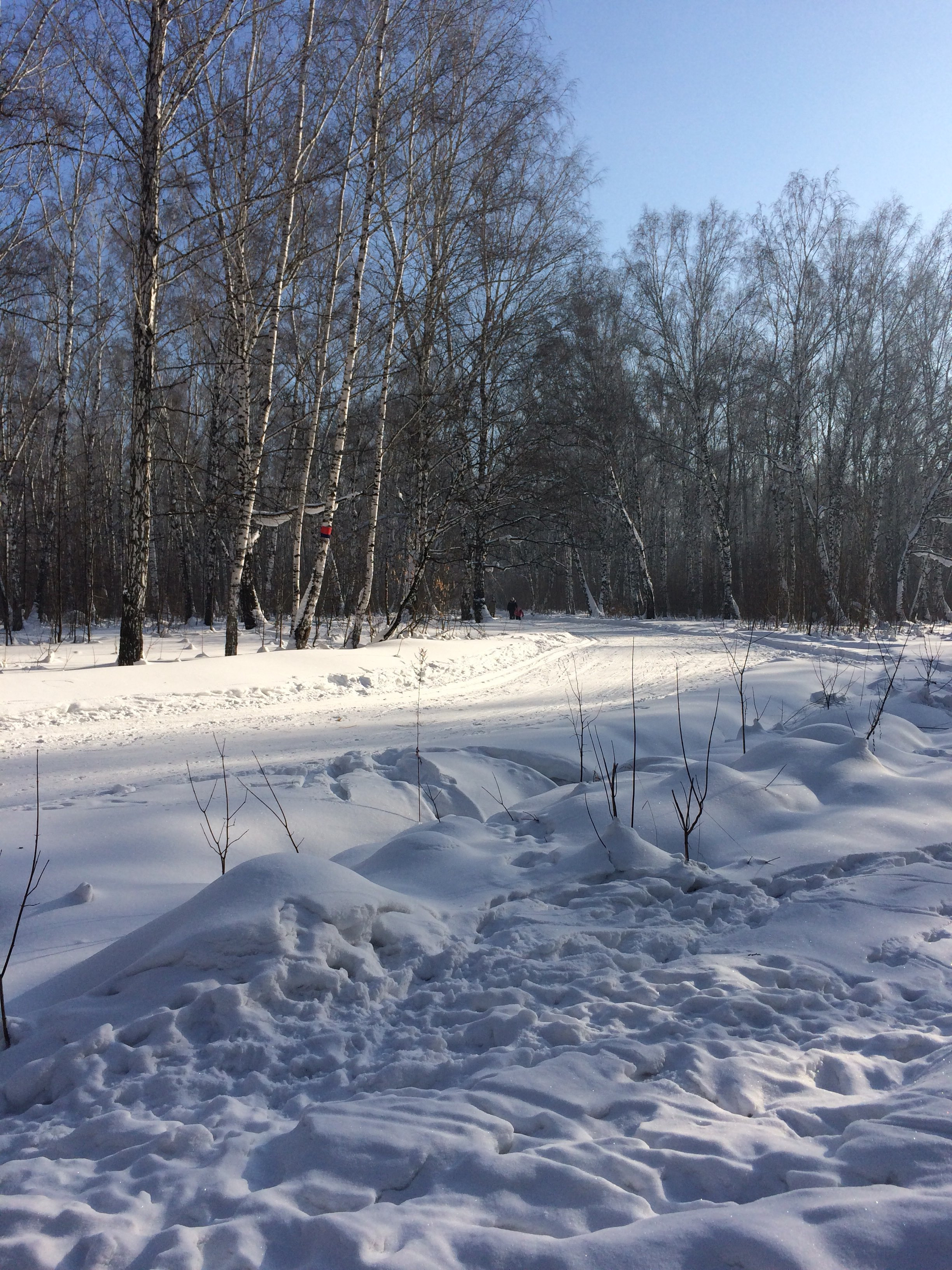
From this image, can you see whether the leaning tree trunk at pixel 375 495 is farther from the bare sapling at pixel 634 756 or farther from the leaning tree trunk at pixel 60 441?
the bare sapling at pixel 634 756

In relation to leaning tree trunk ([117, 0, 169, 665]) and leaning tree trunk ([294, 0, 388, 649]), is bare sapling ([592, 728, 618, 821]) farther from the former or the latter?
leaning tree trunk ([294, 0, 388, 649])

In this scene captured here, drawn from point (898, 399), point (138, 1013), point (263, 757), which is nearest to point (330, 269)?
point (263, 757)

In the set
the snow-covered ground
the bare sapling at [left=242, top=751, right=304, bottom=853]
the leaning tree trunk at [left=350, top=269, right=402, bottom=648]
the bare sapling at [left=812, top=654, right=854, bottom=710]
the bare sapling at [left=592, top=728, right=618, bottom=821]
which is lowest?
the snow-covered ground

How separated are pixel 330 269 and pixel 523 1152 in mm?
15428

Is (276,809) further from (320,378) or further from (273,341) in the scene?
(320,378)

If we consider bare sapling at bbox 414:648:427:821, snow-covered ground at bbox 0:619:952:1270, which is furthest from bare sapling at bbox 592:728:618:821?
bare sapling at bbox 414:648:427:821

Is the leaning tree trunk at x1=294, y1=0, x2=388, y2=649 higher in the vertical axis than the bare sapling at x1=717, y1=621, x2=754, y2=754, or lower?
higher

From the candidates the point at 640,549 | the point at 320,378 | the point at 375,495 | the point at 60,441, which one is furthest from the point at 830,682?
the point at 640,549

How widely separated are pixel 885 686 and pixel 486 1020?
696 cm

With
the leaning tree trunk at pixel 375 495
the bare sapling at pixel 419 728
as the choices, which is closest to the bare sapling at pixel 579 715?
the bare sapling at pixel 419 728

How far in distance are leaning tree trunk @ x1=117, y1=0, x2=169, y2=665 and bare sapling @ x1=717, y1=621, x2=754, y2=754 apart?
653cm

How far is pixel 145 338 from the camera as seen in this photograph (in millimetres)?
8500

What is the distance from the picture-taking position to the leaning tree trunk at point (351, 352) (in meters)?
10.8

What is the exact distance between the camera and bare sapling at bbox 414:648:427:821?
428 centimetres
